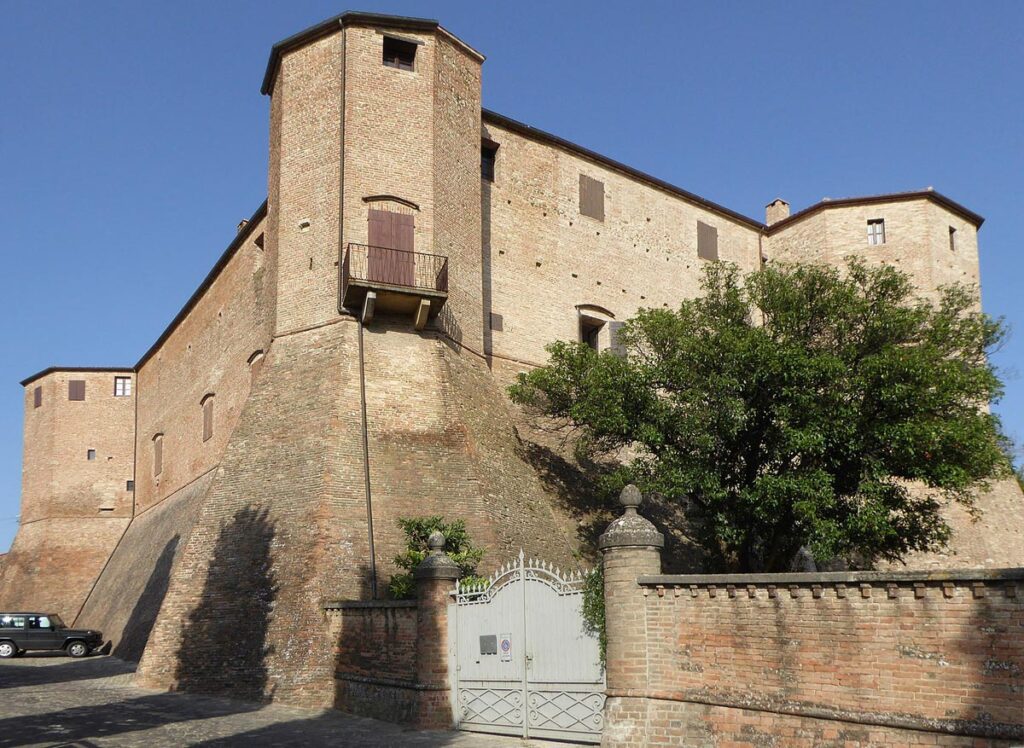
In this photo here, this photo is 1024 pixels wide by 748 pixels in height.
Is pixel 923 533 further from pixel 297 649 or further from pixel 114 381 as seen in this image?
pixel 114 381

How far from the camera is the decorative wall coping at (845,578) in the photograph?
8.90 meters

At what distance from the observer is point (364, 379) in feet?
69.4

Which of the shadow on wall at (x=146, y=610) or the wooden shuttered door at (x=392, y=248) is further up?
the wooden shuttered door at (x=392, y=248)

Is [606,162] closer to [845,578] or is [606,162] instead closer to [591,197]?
[591,197]

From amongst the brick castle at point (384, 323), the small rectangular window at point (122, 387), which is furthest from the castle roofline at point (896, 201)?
the small rectangular window at point (122, 387)

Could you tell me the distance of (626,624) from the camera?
37.9ft

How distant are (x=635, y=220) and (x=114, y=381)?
24.5 m

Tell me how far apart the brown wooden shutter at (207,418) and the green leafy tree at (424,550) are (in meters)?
14.5

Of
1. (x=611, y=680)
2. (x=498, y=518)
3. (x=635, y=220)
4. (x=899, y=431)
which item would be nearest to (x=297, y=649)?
(x=498, y=518)

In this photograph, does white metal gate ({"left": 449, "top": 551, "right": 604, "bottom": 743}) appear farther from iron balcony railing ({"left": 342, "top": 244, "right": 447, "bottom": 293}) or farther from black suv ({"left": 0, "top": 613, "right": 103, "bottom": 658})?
black suv ({"left": 0, "top": 613, "right": 103, "bottom": 658})

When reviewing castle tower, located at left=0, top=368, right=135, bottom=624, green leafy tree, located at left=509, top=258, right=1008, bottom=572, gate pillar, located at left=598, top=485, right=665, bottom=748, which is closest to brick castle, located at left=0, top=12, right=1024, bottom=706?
green leafy tree, located at left=509, top=258, right=1008, bottom=572

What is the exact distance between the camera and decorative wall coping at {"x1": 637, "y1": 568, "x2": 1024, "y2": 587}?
8.90 m

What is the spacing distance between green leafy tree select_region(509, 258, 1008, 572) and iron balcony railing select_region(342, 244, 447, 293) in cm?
335

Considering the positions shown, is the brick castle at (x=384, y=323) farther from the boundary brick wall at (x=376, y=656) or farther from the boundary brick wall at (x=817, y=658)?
the boundary brick wall at (x=817, y=658)
